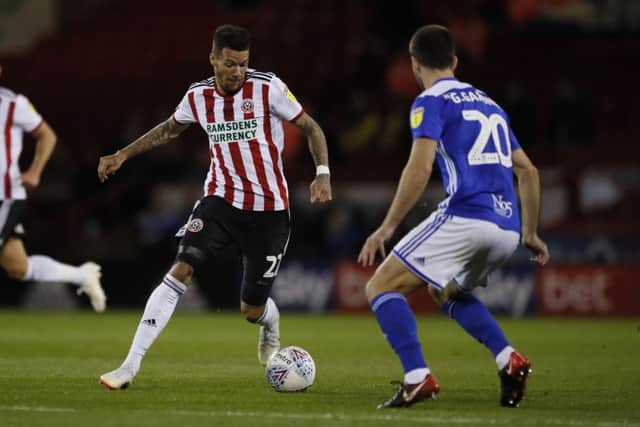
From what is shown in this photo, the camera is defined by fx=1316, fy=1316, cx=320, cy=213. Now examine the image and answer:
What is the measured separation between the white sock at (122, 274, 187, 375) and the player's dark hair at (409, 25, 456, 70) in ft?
6.79

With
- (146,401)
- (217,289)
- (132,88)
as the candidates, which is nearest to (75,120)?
(132,88)

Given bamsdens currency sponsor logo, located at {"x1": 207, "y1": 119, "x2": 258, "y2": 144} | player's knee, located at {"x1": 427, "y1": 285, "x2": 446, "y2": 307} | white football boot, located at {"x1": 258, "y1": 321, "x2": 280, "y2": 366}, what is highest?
bamsdens currency sponsor logo, located at {"x1": 207, "y1": 119, "x2": 258, "y2": 144}

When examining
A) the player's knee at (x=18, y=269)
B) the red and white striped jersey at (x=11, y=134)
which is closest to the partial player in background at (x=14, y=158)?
the red and white striped jersey at (x=11, y=134)

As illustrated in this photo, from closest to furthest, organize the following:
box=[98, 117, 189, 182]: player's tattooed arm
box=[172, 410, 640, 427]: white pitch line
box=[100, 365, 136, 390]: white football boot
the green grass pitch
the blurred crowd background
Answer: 1. box=[172, 410, 640, 427]: white pitch line
2. the green grass pitch
3. box=[100, 365, 136, 390]: white football boot
4. box=[98, 117, 189, 182]: player's tattooed arm
5. the blurred crowd background

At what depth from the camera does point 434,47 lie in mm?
6742

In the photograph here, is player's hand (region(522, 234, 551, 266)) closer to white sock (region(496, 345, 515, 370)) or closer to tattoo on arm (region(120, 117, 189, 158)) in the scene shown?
white sock (region(496, 345, 515, 370))

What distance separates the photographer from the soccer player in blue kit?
6.60m

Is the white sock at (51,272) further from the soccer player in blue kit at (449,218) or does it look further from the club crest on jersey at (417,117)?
the club crest on jersey at (417,117)

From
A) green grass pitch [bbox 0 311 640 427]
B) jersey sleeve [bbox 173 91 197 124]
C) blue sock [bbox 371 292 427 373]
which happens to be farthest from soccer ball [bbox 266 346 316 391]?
jersey sleeve [bbox 173 91 197 124]

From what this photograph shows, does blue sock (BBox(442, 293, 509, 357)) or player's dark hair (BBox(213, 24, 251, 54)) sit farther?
player's dark hair (BBox(213, 24, 251, 54))

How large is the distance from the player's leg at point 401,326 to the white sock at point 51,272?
16.4 feet

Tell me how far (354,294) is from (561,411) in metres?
11.7

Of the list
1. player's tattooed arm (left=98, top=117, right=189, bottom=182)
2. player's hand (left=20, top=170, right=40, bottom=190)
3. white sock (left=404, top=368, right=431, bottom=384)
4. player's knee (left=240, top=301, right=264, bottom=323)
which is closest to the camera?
white sock (left=404, top=368, right=431, bottom=384)

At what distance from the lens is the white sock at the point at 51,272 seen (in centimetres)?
1118
